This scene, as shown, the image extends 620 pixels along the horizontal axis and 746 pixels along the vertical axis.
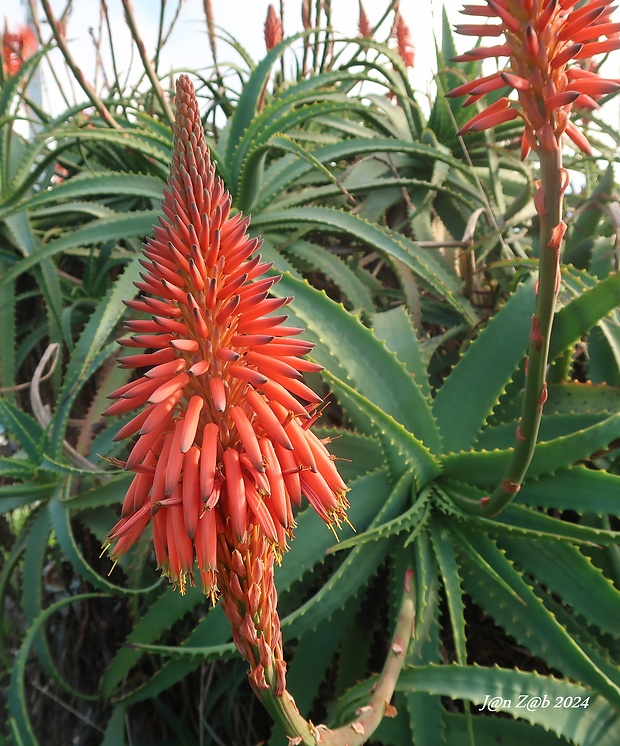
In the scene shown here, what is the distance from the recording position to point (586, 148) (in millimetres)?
541

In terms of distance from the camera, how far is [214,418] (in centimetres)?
56

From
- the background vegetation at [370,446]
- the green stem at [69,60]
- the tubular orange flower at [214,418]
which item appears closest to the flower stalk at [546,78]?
the tubular orange flower at [214,418]

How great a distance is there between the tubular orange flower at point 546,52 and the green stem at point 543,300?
3cm

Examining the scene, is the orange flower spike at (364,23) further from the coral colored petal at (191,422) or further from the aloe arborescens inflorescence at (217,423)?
the coral colored petal at (191,422)

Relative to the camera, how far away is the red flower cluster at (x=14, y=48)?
214 centimetres

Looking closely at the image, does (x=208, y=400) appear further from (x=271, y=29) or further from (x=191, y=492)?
(x=271, y=29)

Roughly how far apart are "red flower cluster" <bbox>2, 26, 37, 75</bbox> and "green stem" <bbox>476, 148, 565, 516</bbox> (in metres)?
2.17

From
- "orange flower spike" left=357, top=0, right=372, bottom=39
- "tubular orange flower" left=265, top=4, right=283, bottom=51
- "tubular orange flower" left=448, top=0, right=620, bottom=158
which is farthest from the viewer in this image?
"orange flower spike" left=357, top=0, right=372, bottom=39

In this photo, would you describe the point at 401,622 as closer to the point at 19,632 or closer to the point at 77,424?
the point at 77,424

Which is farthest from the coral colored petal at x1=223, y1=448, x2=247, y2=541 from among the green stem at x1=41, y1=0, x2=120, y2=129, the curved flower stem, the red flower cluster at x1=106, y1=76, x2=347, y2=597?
the green stem at x1=41, y1=0, x2=120, y2=129

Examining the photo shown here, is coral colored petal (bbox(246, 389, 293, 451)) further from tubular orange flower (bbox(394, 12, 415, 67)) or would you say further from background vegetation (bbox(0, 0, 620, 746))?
tubular orange flower (bbox(394, 12, 415, 67))

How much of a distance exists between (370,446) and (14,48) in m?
2.02

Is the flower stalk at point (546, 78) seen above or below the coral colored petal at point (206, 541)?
above

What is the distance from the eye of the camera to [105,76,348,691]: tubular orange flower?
0.53 m
